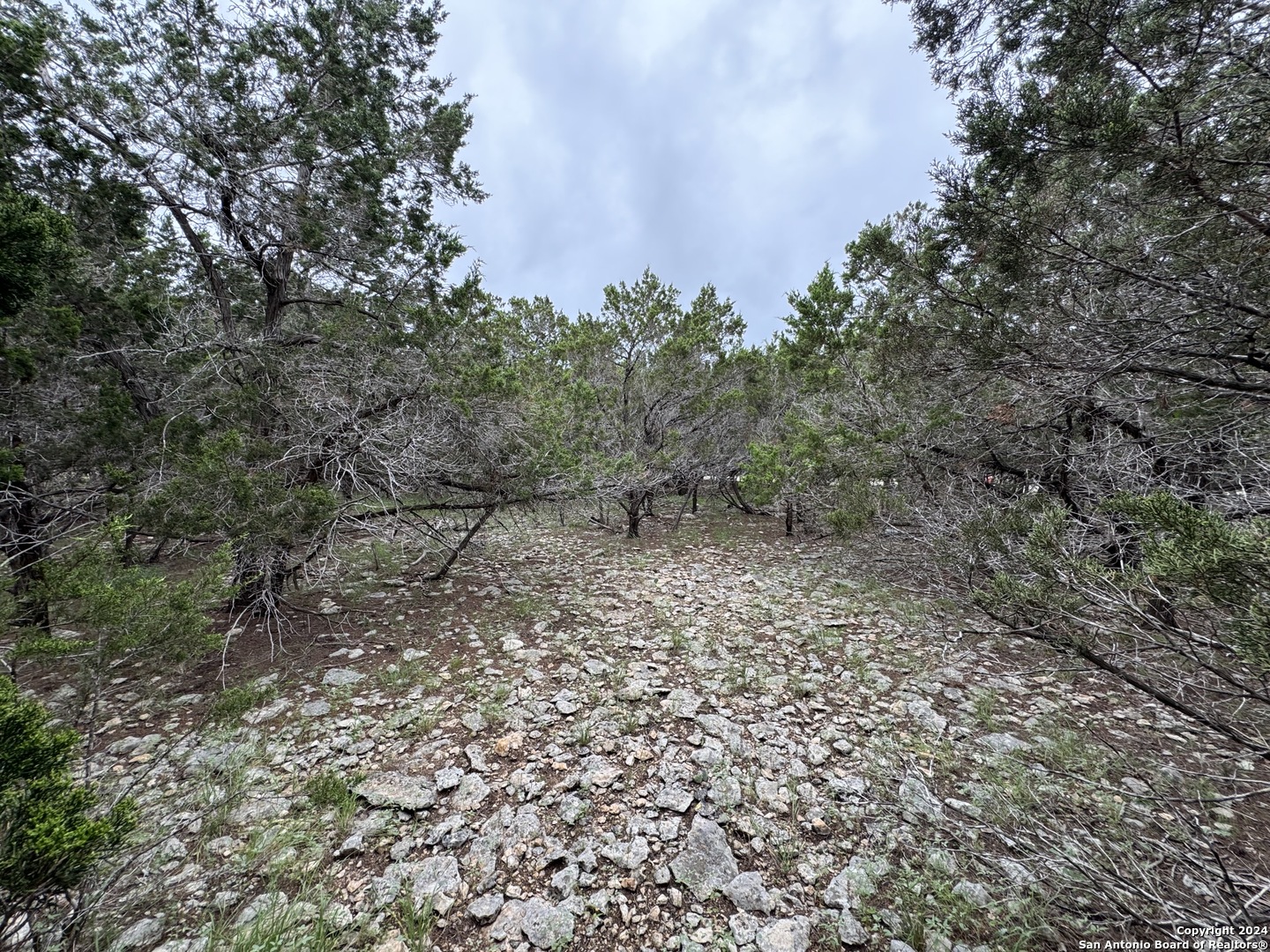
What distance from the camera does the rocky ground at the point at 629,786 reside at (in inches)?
84.0

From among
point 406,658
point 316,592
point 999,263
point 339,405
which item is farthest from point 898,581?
point 316,592

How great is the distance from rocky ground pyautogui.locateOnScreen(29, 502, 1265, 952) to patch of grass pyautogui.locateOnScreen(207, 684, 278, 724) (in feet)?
0.09

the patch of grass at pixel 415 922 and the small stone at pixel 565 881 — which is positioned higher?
the patch of grass at pixel 415 922

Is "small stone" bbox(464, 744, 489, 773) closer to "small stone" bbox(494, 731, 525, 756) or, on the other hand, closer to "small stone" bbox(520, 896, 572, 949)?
"small stone" bbox(494, 731, 525, 756)

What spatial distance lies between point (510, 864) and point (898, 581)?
22.4 feet

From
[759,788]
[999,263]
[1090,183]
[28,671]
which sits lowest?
[759,788]

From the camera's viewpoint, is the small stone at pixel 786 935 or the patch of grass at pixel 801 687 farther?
the patch of grass at pixel 801 687

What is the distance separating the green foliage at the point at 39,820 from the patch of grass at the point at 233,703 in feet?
6.47

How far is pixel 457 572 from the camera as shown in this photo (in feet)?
24.1

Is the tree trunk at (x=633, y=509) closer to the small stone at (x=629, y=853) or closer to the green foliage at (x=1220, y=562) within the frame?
the small stone at (x=629, y=853)

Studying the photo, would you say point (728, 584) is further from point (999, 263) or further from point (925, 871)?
point (999, 263)

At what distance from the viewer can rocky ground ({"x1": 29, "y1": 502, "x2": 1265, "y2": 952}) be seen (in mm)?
2133

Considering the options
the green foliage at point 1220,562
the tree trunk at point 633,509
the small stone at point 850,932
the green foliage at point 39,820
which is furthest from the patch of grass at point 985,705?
the tree trunk at point 633,509

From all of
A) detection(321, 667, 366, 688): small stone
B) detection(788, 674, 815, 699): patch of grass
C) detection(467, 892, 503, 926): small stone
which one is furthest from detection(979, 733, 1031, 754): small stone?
detection(321, 667, 366, 688): small stone
